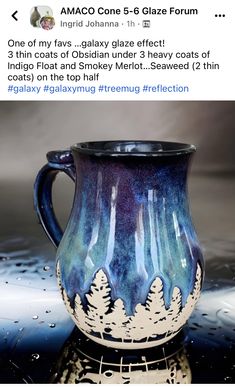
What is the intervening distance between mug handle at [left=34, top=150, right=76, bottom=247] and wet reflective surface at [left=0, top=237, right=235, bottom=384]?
3.8 inches

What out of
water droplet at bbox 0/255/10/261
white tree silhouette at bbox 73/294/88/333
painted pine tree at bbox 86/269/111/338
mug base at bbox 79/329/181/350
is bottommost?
mug base at bbox 79/329/181/350

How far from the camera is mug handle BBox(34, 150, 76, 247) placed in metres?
0.46

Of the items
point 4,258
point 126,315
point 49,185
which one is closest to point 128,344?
point 126,315

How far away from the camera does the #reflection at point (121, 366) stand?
0.44 m

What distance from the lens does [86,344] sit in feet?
1.57

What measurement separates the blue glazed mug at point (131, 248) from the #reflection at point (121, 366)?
0.10 feet

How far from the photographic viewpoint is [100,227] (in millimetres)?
413

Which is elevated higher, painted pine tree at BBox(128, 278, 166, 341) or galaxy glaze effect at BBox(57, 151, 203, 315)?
galaxy glaze effect at BBox(57, 151, 203, 315)
